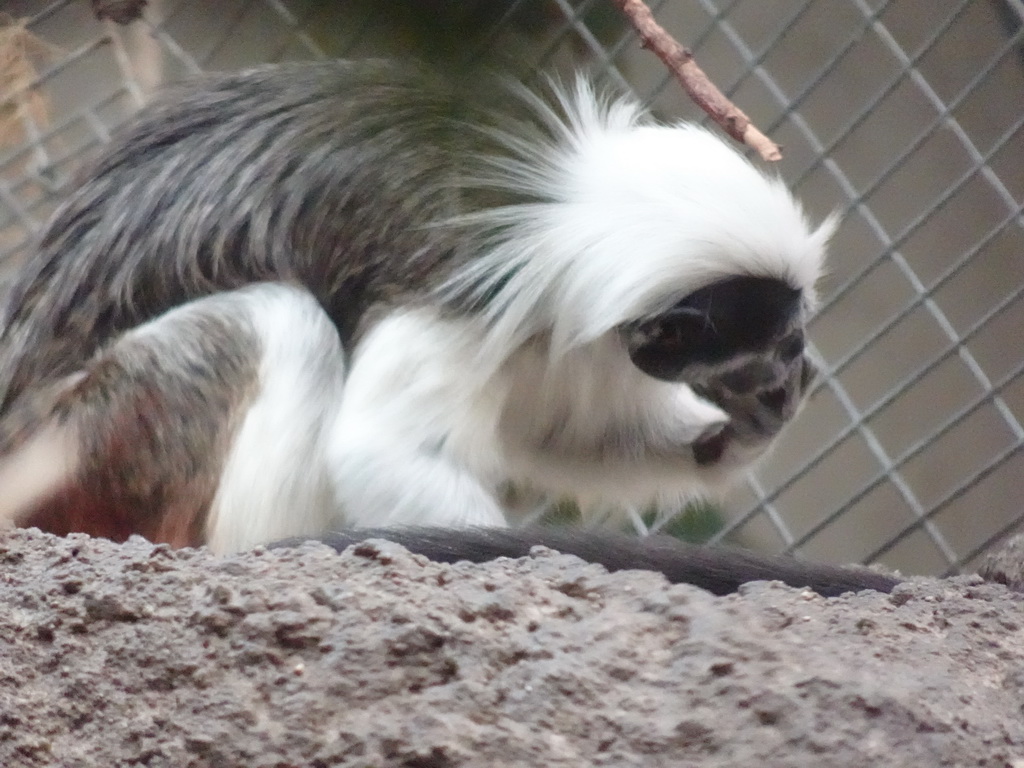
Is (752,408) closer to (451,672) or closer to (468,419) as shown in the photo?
(468,419)

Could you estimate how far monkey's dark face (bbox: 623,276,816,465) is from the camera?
1.49 metres

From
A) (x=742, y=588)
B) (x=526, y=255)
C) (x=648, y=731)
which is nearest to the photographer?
(x=648, y=731)

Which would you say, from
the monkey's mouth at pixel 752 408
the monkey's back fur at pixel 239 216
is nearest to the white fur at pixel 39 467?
the monkey's back fur at pixel 239 216

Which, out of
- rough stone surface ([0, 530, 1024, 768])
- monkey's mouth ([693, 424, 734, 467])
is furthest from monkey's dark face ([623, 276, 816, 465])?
rough stone surface ([0, 530, 1024, 768])

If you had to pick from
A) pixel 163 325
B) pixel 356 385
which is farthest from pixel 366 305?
pixel 163 325

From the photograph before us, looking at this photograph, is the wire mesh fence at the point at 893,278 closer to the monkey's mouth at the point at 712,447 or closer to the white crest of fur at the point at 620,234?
the white crest of fur at the point at 620,234

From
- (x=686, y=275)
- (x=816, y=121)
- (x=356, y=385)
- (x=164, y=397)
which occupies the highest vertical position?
(x=816, y=121)

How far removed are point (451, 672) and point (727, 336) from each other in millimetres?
806

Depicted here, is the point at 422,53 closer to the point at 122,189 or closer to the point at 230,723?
the point at 230,723

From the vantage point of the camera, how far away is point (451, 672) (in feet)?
2.65

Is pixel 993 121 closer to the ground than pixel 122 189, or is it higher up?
higher up

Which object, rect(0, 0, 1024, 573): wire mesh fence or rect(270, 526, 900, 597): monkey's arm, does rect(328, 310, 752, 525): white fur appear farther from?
rect(0, 0, 1024, 573): wire mesh fence

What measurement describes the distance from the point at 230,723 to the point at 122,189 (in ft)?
3.46

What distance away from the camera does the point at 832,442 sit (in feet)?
7.51
